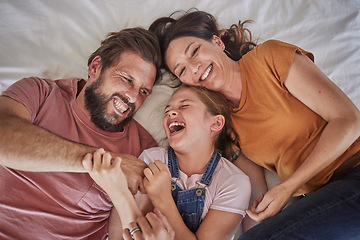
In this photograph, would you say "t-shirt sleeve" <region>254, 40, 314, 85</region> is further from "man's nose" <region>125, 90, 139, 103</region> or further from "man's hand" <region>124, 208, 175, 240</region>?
"man's hand" <region>124, 208, 175, 240</region>

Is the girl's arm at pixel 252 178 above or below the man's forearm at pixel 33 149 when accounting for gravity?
below

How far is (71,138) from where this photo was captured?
5.32ft

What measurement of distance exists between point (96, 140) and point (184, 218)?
624 mm

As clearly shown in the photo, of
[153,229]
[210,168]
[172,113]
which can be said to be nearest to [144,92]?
[172,113]

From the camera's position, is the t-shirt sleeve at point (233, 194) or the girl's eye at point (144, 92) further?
the girl's eye at point (144, 92)

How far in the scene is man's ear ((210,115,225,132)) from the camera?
5.62ft

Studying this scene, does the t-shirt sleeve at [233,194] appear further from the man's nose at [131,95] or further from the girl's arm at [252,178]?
the man's nose at [131,95]

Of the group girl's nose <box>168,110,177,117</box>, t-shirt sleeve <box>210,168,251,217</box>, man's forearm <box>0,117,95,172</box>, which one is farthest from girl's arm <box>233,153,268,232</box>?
man's forearm <box>0,117,95,172</box>

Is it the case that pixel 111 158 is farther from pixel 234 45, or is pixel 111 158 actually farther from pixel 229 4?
pixel 229 4

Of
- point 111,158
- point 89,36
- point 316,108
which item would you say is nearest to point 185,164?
point 111,158

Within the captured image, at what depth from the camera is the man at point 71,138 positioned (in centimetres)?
135

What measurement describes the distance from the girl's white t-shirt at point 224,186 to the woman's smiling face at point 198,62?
432 mm

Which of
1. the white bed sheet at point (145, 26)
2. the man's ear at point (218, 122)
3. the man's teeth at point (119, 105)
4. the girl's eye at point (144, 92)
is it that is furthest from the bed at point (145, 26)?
the man's ear at point (218, 122)

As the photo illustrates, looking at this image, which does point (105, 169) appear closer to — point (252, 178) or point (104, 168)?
point (104, 168)
